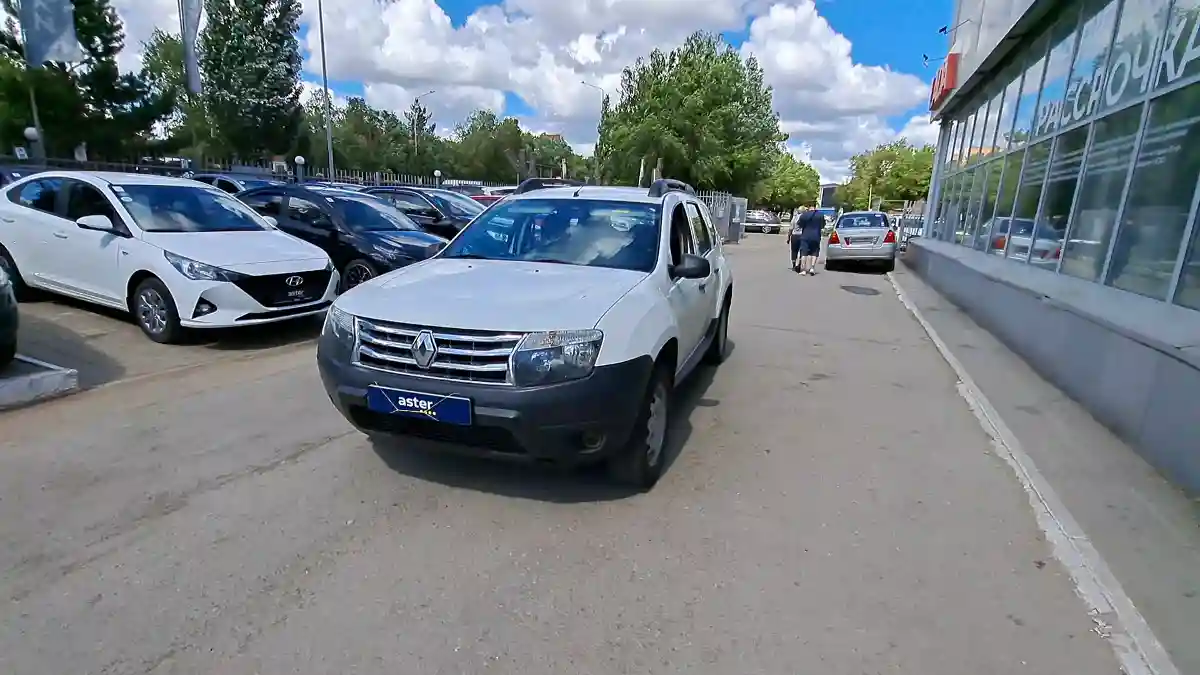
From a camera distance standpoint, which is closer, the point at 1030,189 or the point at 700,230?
the point at 700,230

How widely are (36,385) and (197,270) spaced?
Result: 175cm

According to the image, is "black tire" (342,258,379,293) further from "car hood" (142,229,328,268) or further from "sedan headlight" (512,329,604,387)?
"sedan headlight" (512,329,604,387)

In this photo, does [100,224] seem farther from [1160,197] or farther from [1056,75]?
[1056,75]

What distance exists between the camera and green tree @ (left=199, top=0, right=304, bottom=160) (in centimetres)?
4438

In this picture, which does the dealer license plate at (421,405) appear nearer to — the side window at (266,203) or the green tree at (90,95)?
the side window at (266,203)

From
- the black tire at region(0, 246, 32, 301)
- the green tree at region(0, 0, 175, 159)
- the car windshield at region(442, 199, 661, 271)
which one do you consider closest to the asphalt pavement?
the car windshield at region(442, 199, 661, 271)

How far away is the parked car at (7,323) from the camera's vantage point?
4.92 meters

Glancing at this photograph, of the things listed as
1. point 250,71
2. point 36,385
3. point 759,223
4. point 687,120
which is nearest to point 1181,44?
point 36,385

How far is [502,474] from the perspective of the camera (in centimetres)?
394

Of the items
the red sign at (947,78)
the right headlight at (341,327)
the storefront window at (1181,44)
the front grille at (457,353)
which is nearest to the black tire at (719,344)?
the front grille at (457,353)

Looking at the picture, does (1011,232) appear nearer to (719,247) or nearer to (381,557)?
(719,247)

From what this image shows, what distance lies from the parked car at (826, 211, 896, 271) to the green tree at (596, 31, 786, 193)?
17360mm

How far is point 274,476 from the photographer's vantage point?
387cm

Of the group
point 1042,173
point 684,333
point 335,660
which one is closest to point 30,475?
point 335,660
